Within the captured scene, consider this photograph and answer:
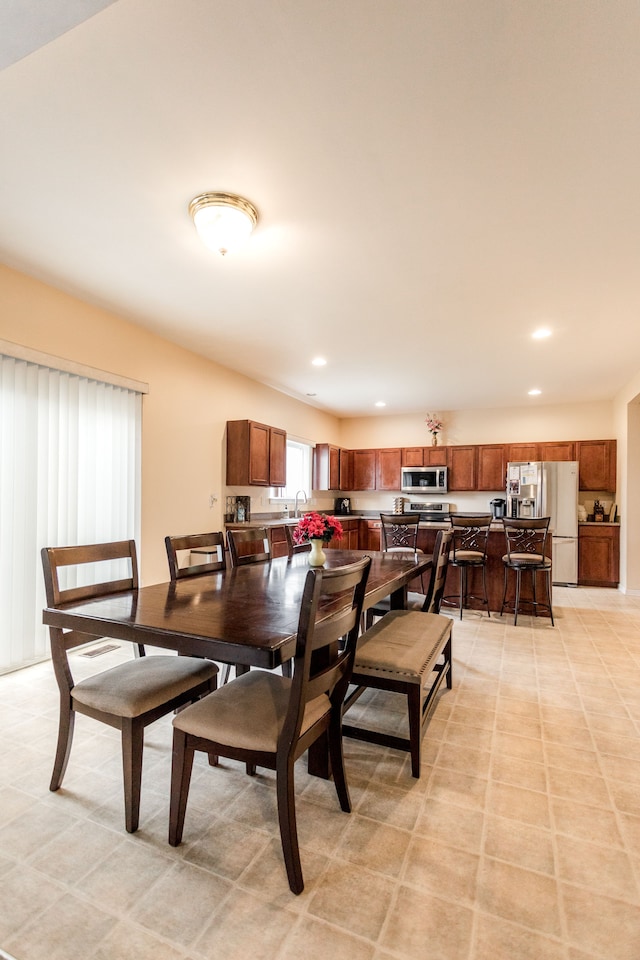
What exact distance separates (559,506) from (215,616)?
591cm

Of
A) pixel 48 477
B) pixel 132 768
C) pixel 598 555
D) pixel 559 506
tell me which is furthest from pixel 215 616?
pixel 598 555

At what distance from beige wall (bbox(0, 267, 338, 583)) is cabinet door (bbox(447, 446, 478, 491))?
338cm

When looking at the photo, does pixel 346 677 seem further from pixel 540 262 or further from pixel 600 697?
pixel 540 262

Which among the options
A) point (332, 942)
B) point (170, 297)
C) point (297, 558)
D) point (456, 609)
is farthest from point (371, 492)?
point (332, 942)

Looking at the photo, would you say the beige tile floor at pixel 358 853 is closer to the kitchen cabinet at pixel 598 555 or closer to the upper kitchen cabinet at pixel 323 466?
the kitchen cabinet at pixel 598 555

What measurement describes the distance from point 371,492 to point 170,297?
5548 millimetres

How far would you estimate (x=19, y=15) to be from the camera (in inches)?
44.3

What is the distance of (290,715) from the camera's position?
4.56ft

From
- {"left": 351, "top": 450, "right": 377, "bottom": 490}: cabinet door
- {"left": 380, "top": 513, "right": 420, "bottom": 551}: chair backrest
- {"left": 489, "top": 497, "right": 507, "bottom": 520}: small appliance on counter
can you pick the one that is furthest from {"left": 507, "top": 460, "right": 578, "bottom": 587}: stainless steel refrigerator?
{"left": 351, "top": 450, "right": 377, "bottom": 490}: cabinet door

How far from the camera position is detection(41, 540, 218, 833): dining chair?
1.62 meters

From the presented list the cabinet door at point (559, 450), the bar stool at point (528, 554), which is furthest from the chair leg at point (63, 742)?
the cabinet door at point (559, 450)

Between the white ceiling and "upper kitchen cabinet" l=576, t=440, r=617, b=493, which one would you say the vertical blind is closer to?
the white ceiling

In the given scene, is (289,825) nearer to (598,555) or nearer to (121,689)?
(121,689)

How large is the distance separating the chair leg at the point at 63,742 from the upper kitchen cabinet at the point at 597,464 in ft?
22.4
